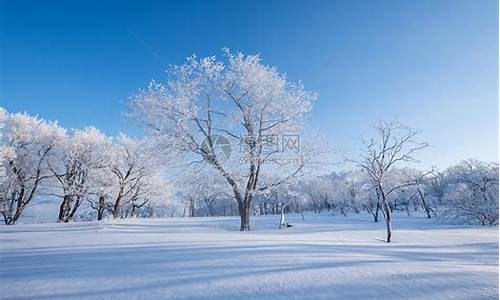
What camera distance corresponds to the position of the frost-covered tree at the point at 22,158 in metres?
28.0

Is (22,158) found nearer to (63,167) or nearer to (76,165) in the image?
(63,167)

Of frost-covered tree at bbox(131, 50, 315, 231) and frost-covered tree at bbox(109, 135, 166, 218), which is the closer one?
frost-covered tree at bbox(131, 50, 315, 231)

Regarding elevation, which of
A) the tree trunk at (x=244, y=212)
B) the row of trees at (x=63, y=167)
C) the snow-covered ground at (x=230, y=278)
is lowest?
the snow-covered ground at (x=230, y=278)

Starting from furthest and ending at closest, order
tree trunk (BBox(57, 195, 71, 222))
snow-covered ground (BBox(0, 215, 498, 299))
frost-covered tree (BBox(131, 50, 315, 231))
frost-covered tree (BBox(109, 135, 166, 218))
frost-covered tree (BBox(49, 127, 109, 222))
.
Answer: frost-covered tree (BBox(109, 135, 166, 218))
tree trunk (BBox(57, 195, 71, 222))
frost-covered tree (BBox(49, 127, 109, 222))
frost-covered tree (BBox(131, 50, 315, 231))
snow-covered ground (BBox(0, 215, 498, 299))

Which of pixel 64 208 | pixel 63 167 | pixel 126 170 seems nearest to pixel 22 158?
pixel 63 167

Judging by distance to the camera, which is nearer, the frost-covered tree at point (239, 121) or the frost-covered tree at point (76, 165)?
the frost-covered tree at point (239, 121)

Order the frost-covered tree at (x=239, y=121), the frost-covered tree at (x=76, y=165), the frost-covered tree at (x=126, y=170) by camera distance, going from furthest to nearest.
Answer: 1. the frost-covered tree at (x=126, y=170)
2. the frost-covered tree at (x=76, y=165)
3. the frost-covered tree at (x=239, y=121)

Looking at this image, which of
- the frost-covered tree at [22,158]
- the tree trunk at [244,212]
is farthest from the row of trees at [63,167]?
the tree trunk at [244,212]

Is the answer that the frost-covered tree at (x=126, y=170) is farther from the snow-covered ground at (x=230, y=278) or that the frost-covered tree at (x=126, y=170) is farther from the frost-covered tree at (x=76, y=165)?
the snow-covered ground at (x=230, y=278)

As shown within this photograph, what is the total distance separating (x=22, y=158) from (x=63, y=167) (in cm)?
401

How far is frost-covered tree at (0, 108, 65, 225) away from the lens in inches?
1104

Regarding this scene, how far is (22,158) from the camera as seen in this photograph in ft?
94.1

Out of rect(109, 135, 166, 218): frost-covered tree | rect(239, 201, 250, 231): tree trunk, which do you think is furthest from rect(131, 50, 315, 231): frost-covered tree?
rect(109, 135, 166, 218): frost-covered tree

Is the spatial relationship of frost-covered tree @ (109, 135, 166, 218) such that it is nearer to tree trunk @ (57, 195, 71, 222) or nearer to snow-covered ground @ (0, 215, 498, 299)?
tree trunk @ (57, 195, 71, 222)
